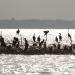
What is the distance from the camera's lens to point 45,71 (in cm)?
4322

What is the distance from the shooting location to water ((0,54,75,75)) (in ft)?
140

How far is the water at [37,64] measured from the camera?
42562mm

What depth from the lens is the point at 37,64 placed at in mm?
51500

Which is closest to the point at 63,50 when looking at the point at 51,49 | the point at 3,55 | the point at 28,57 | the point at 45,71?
the point at 51,49

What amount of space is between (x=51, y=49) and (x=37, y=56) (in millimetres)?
2691

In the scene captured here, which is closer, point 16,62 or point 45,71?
point 45,71

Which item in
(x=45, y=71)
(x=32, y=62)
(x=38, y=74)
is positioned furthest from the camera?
(x=32, y=62)

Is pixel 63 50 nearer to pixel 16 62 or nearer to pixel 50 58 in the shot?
pixel 50 58

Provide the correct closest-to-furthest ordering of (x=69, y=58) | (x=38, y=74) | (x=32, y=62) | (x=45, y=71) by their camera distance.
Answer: (x=38, y=74)
(x=45, y=71)
(x=32, y=62)
(x=69, y=58)

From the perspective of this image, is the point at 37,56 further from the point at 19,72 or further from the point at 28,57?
the point at 19,72

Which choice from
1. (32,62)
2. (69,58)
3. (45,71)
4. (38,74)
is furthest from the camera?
(69,58)

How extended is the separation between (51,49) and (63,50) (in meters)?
2.28

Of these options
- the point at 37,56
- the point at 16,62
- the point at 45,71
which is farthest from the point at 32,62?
the point at 45,71

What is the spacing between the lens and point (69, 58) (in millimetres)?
58438
